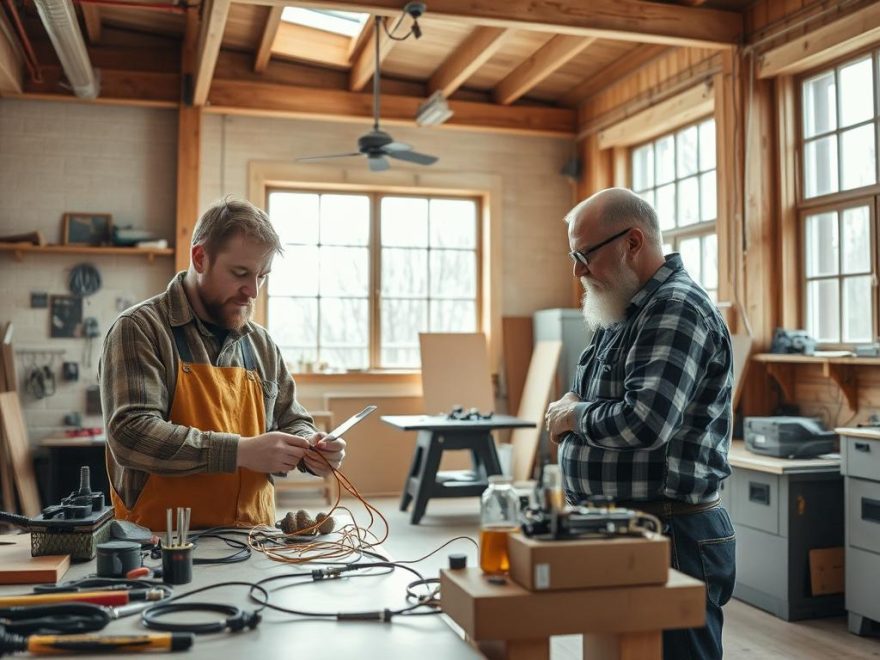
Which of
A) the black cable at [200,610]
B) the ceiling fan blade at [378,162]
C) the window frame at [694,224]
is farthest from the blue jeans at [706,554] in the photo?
the ceiling fan blade at [378,162]

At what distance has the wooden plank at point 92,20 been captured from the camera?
6637 mm

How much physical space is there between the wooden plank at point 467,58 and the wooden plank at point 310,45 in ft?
2.76

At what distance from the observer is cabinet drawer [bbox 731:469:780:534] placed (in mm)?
4520

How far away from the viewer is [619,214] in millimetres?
2324

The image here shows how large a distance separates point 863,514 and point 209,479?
3.29m

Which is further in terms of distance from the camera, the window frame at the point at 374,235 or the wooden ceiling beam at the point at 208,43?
the window frame at the point at 374,235

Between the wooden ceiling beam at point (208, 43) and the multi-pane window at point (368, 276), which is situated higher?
the wooden ceiling beam at point (208, 43)

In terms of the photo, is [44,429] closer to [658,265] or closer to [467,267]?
[467,267]

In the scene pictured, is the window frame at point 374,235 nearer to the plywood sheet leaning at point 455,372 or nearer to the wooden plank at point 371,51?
the plywood sheet leaning at point 455,372

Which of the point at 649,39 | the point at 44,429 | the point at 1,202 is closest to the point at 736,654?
the point at 649,39

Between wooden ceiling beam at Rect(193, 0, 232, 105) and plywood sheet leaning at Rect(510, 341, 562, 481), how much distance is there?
3679 mm

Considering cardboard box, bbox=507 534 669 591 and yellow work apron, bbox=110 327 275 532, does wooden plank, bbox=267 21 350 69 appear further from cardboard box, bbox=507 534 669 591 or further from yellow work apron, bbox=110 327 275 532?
cardboard box, bbox=507 534 669 591

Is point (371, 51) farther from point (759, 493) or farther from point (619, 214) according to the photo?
point (619, 214)

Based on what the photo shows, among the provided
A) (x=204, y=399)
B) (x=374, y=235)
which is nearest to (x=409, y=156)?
(x=374, y=235)
